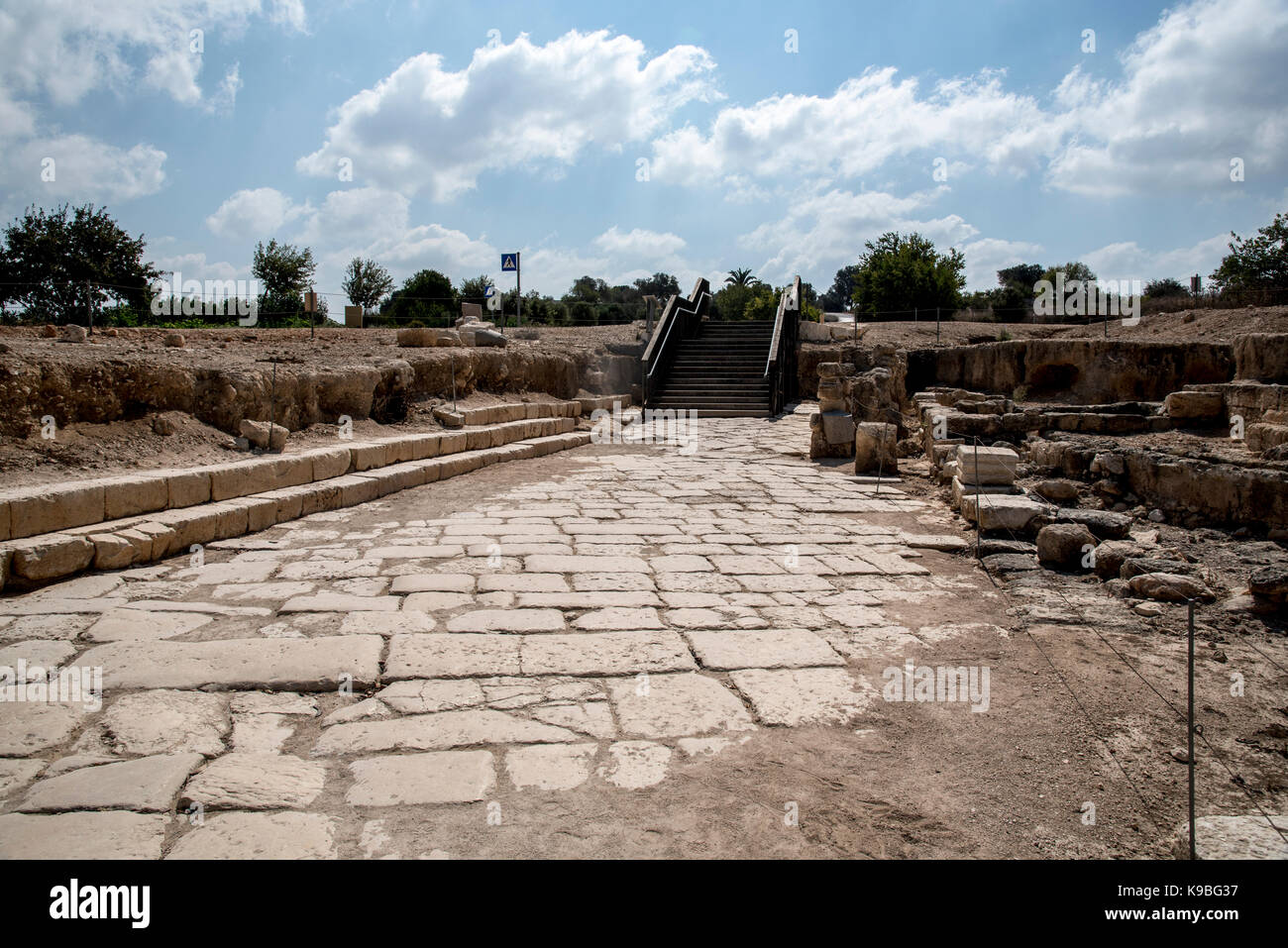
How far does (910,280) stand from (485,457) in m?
26.5

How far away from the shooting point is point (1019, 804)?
2629 millimetres

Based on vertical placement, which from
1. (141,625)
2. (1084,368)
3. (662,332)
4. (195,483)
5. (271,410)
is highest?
(662,332)

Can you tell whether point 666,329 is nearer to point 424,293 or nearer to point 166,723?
point 166,723

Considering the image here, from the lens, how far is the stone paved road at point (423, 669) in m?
2.52

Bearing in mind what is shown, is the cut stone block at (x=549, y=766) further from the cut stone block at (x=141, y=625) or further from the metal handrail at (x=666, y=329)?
the metal handrail at (x=666, y=329)

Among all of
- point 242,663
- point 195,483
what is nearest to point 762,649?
point 242,663

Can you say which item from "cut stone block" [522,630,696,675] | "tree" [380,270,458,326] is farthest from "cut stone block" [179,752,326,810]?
"tree" [380,270,458,326]

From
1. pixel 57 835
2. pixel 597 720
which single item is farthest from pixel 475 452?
pixel 57 835

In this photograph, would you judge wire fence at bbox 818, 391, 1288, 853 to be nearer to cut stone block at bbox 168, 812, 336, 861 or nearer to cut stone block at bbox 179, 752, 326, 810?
cut stone block at bbox 168, 812, 336, 861

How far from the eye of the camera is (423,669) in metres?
3.67

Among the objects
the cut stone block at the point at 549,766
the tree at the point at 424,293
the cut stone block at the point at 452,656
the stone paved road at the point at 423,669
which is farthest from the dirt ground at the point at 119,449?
the tree at the point at 424,293

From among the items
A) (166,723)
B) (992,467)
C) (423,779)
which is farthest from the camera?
(992,467)
